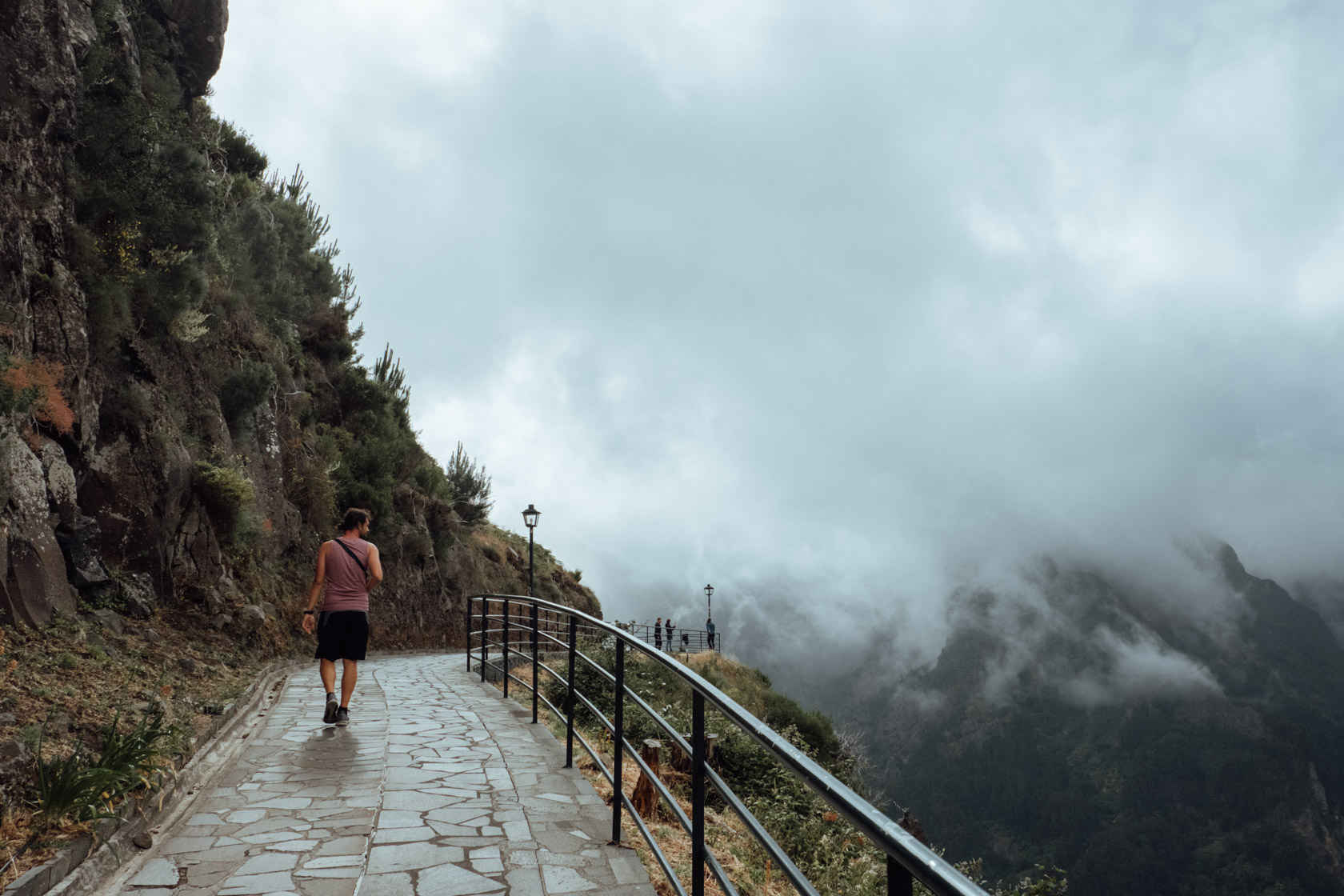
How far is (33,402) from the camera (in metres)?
7.93

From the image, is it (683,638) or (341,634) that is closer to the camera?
(341,634)

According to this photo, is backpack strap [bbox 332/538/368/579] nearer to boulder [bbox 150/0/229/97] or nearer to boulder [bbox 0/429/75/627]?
boulder [bbox 0/429/75/627]

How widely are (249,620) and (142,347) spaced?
4282mm

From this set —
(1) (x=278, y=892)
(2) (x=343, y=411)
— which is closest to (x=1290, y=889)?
(2) (x=343, y=411)

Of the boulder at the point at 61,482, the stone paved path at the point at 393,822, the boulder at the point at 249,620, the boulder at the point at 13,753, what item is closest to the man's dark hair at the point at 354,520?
the stone paved path at the point at 393,822

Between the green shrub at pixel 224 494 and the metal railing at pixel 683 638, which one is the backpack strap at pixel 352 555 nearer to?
the green shrub at pixel 224 494

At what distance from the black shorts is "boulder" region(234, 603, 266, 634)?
18.5 ft

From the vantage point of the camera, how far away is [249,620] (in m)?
11.5

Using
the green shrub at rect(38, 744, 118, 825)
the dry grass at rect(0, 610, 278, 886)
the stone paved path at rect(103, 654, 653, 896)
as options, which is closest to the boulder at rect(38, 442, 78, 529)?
the dry grass at rect(0, 610, 278, 886)

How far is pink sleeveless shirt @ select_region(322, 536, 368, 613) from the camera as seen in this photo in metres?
6.68

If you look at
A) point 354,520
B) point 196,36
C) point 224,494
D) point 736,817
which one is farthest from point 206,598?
point 196,36

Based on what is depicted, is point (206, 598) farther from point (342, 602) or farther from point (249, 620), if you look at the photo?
point (342, 602)

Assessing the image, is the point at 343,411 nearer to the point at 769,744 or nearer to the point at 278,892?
the point at 278,892

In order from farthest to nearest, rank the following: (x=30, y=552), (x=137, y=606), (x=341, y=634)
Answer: (x=137, y=606)
(x=30, y=552)
(x=341, y=634)
